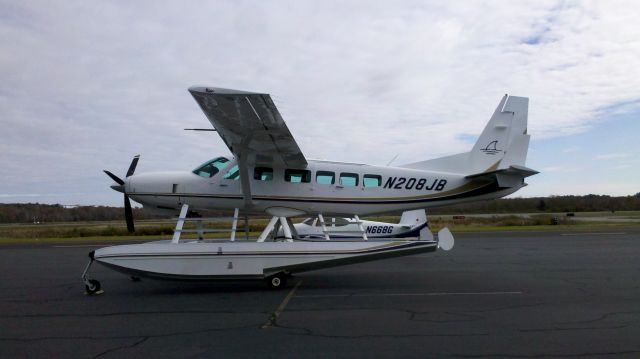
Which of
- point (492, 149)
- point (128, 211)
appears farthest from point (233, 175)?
point (492, 149)

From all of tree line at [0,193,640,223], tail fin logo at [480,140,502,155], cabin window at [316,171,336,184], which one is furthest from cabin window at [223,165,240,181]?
tree line at [0,193,640,223]

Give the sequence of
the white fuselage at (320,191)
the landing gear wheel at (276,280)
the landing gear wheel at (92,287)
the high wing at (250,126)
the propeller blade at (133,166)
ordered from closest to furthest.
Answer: the high wing at (250,126), the landing gear wheel at (92,287), the landing gear wheel at (276,280), the white fuselage at (320,191), the propeller blade at (133,166)

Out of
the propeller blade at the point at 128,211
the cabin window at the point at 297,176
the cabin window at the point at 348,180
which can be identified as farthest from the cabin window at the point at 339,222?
the propeller blade at the point at 128,211

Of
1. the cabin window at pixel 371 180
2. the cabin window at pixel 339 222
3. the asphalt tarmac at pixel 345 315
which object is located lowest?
the asphalt tarmac at pixel 345 315

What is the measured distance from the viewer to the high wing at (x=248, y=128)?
364 inches

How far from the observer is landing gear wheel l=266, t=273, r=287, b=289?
1105 cm

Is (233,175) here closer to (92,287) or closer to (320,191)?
(320,191)

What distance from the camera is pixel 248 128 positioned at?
10562 mm

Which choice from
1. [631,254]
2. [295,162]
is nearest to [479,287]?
[295,162]

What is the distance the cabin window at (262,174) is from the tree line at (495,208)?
72.2m

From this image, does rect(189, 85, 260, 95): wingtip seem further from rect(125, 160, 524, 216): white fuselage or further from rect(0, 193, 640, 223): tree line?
rect(0, 193, 640, 223): tree line

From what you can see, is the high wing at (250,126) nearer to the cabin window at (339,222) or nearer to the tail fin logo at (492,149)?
the cabin window at (339,222)

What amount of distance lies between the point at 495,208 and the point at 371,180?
9222 cm

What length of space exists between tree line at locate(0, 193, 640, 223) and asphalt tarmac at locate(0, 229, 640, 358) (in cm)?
7164
